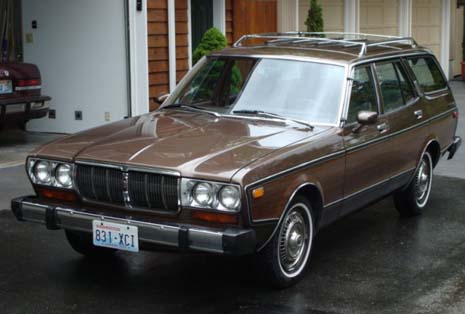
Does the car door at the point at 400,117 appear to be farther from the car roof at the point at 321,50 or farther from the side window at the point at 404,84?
the car roof at the point at 321,50

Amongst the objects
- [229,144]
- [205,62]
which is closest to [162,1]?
[205,62]

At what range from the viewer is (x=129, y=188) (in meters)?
5.82

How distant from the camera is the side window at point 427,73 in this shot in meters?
8.52

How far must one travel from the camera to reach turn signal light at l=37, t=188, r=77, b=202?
612cm

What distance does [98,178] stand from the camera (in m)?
5.95

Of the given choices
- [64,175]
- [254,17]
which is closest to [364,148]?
[64,175]

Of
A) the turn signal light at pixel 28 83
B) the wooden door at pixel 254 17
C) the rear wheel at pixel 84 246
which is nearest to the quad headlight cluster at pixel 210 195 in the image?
the rear wheel at pixel 84 246

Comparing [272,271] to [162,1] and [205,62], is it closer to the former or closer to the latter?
[205,62]

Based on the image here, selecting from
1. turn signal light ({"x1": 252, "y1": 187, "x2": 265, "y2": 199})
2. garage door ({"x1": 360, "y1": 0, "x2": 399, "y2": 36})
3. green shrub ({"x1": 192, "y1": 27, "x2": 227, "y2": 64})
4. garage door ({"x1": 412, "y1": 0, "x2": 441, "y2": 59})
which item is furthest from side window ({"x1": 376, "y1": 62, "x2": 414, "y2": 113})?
garage door ({"x1": 412, "y1": 0, "x2": 441, "y2": 59})

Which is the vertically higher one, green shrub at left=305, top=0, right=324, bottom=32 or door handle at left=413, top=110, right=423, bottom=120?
green shrub at left=305, top=0, right=324, bottom=32

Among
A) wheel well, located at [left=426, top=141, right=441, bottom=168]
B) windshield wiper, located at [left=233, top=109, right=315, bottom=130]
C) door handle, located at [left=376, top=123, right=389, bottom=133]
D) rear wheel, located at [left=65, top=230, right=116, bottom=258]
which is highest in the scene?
windshield wiper, located at [left=233, top=109, right=315, bottom=130]

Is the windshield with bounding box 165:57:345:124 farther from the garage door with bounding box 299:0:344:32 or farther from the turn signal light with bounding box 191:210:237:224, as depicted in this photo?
the garage door with bounding box 299:0:344:32

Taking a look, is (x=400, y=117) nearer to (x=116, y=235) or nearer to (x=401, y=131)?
(x=401, y=131)

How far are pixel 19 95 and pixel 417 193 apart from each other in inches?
234
